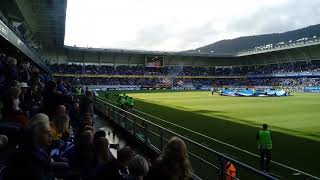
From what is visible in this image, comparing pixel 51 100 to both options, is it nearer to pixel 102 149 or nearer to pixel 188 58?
pixel 102 149

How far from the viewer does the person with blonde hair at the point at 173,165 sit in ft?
12.0

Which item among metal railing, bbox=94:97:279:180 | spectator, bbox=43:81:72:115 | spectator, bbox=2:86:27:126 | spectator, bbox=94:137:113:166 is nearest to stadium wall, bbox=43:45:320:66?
metal railing, bbox=94:97:279:180

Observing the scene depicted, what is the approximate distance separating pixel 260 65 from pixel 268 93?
155 ft

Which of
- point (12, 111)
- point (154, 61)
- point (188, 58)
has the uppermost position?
point (188, 58)

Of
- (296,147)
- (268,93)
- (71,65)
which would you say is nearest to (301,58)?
(268,93)

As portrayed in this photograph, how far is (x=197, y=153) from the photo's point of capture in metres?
12.1

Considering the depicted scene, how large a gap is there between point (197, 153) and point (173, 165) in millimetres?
8583

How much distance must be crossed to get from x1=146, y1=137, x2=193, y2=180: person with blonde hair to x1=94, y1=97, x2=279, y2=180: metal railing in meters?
1.35

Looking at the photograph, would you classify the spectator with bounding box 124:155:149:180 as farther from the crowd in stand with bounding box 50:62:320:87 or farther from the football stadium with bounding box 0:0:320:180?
the crowd in stand with bounding box 50:62:320:87

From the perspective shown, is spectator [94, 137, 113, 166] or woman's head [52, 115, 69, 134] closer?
spectator [94, 137, 113, 166]

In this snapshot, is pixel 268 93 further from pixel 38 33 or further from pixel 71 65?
pixel 71 65

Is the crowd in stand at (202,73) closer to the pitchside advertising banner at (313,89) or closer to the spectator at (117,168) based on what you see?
the pitchside advertising banner at (313,89)

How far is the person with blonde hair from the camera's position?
144 inches

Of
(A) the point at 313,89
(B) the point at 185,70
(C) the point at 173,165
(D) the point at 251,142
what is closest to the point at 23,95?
(C) the point at 173,165
